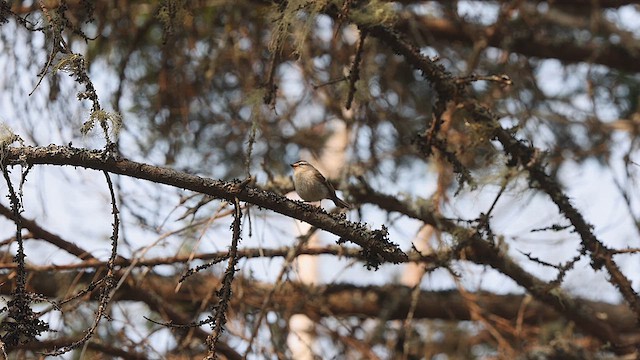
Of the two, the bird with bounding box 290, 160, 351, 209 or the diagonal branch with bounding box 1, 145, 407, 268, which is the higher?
the bird with bounding box 290, 160, 351, 209

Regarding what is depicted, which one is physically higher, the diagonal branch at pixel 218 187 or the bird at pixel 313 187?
the bird at pixel 313 187

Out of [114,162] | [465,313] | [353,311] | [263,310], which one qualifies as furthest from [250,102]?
[465,313]

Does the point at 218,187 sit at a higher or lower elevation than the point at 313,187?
lower

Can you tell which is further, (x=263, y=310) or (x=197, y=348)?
(x=197, y=348)

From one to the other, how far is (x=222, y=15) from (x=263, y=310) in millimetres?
2692

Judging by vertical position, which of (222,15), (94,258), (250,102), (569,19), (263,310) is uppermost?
(569,19)

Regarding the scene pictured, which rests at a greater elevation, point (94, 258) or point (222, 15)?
point (222, 15)

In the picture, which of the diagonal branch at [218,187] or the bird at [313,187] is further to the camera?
the bird at [313,187]

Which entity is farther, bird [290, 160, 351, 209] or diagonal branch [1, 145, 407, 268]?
bird [290, 160, 351, 209]

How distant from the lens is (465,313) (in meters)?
4.91

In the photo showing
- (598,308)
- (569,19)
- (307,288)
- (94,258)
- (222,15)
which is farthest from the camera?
(569,19)

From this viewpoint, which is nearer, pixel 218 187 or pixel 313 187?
pixel 218 187

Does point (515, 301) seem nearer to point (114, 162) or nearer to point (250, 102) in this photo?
point (250, 102)

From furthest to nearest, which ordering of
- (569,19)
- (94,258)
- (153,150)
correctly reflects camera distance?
(569,19) < (153,150) < (94,258)
